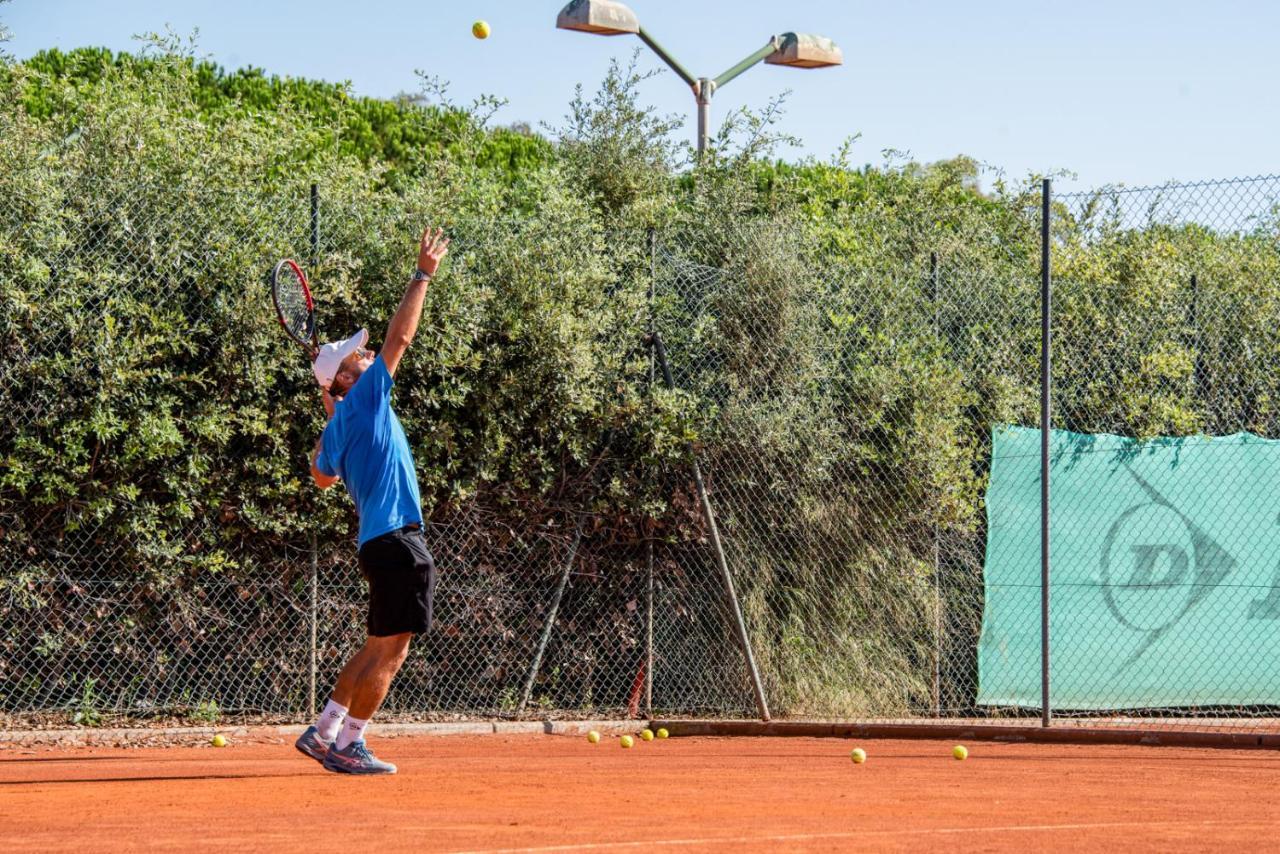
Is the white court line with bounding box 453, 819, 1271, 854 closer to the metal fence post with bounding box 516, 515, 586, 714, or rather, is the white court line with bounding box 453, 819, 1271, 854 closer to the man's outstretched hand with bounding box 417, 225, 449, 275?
the man's outstretched hand with bounding box 417, 225, 449, 275

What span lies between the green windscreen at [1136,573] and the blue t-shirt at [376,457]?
4.70 meters

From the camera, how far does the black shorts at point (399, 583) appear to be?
250 inches

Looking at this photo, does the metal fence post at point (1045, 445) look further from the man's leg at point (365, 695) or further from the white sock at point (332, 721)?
the white sock at point (332, 721)

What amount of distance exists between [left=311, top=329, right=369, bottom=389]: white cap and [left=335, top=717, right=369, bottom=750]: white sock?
4.98ft

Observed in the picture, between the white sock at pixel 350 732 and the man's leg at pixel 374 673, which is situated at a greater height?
the man's leg at pixel 374 673

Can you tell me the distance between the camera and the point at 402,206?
366 inches

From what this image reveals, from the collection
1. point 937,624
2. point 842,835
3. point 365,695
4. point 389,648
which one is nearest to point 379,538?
point 389,648

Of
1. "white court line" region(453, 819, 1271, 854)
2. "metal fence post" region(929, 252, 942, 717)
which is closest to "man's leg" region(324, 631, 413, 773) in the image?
"white court line" region(453, 819, 1271, 854)

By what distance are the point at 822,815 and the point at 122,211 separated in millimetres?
5222

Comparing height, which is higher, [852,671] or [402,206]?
[402,206]

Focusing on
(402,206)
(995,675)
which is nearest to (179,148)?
(402,206)

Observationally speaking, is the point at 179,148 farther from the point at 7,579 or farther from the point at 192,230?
the point at 7,579

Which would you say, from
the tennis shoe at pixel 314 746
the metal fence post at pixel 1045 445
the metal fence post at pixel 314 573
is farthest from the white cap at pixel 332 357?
the metal fence post at pixel 1045 445

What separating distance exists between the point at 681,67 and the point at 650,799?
767 cm
